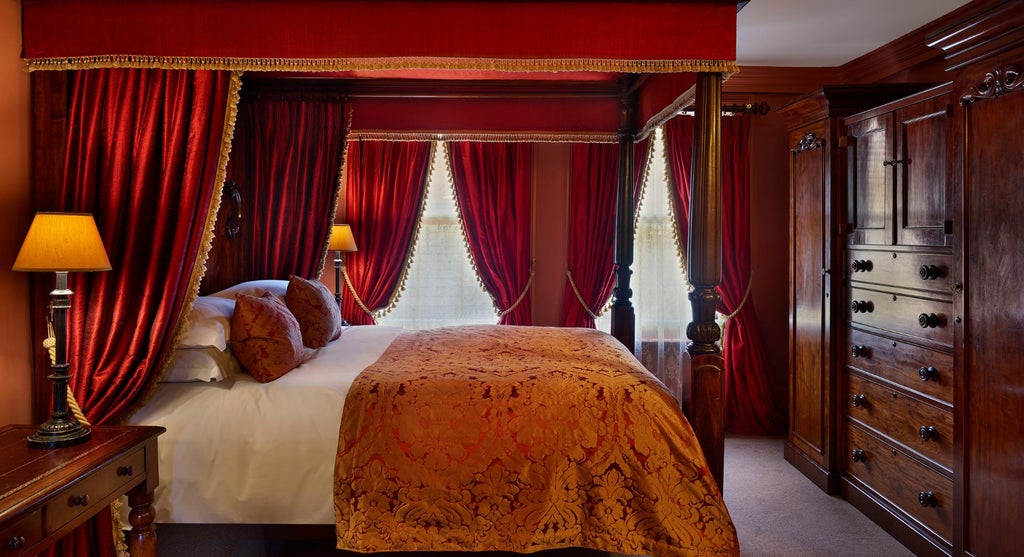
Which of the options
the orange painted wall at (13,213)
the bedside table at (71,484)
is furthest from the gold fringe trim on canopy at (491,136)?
the bedside table at (71,484)

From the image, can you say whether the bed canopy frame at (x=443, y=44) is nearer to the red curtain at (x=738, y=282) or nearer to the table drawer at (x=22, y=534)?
the table drawer at (x=22, y=534)

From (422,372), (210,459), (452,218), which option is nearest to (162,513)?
(210,459)

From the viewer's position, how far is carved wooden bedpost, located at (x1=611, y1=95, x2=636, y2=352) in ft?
14.6

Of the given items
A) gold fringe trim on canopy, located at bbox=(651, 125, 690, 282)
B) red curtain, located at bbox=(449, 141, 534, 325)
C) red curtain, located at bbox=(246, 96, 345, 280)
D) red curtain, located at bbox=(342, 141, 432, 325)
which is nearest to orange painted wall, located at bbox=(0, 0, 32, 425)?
red curtain, located at bbox=(246, 96, 345, 280)

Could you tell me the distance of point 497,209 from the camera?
5.44 meters

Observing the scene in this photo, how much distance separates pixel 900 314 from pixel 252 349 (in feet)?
10.4

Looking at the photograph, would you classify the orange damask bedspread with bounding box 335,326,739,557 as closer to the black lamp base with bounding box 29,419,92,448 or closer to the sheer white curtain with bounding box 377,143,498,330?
the black lamp base with bounding box 29,419,92,448

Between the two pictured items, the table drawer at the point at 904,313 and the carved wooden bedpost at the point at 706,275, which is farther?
the table drawer at the point at 904,313

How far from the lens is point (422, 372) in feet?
9.80

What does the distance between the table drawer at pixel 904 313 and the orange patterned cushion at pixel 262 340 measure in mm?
2964

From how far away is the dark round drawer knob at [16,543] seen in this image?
5.57ft

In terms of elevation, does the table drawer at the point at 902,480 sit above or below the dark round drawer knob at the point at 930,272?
below

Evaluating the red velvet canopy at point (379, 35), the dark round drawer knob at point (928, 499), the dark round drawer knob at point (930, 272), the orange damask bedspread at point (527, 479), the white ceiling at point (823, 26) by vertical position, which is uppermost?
the white ceiling at point (823, 26)

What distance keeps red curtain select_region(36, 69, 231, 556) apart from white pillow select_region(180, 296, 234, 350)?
0.17 metres
